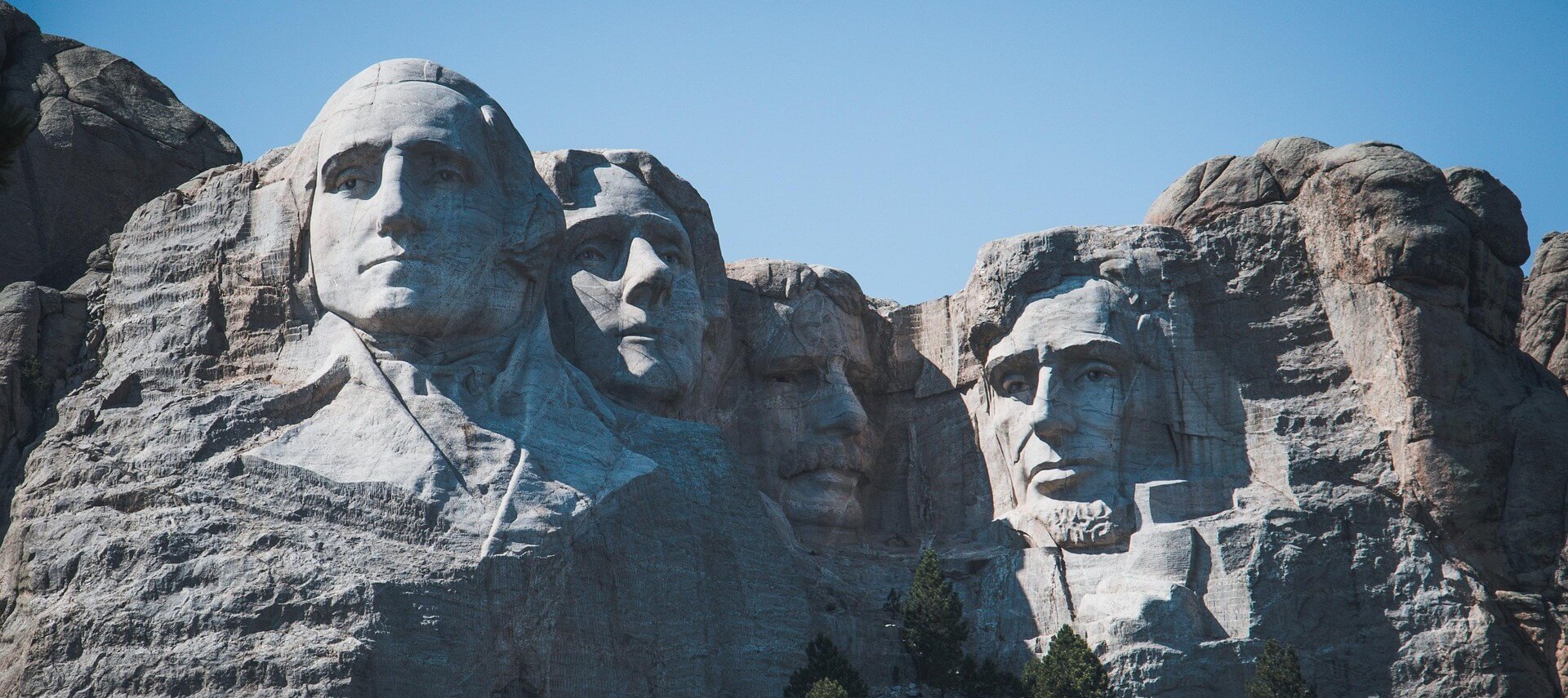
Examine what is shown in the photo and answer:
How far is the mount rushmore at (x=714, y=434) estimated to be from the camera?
828 inches

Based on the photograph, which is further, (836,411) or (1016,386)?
A: (836,411)

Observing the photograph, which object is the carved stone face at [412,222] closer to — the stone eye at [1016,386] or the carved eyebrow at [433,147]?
the carved eyebrow at [433,147]

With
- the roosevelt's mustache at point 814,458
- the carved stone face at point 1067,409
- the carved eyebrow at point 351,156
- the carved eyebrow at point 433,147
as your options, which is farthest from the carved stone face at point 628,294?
the carved stone face at point 1067,409

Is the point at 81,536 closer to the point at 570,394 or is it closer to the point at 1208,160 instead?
the point at 570,394

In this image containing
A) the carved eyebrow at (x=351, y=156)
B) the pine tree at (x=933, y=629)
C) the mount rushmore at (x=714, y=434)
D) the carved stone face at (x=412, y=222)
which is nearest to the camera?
the mount rushmore at (x=714, y=434)

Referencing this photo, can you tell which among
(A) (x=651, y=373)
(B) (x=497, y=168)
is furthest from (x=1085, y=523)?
(B) (x=497, y=168)

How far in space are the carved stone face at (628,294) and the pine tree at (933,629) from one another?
3204mm

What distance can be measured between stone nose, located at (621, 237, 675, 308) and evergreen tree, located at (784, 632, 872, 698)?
4097 mm

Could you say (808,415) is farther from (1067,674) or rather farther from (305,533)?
(305,533)

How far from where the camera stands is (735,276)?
1073 inches

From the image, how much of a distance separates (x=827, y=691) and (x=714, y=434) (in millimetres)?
3264

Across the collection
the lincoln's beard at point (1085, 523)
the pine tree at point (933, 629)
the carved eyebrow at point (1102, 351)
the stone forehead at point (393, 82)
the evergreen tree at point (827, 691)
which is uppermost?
the stone forehead at point (393, 82)

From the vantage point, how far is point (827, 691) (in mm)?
21984

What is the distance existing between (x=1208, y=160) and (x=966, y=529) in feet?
16.3
